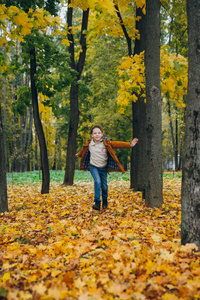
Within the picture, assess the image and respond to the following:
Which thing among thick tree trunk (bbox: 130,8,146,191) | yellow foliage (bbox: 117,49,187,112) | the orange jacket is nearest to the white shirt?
the orange jacket

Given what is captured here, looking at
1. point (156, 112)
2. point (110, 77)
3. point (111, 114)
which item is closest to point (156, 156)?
point (156, 112)

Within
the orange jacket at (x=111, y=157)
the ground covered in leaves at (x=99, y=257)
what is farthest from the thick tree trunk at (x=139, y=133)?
the ground covered in leaves at (x=99, y=257)

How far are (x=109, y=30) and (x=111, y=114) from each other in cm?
1113

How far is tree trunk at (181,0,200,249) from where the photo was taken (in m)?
2.79

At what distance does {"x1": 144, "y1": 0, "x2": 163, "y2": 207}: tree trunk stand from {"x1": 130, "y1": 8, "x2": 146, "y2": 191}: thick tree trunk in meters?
1.39

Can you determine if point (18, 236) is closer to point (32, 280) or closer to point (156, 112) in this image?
point (32, 280)

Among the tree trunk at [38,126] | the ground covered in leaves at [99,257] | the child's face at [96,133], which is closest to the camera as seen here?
the ground covered in leaves at [99,257]

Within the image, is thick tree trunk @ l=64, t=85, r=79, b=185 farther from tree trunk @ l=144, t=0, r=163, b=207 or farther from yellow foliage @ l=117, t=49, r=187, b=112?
tree trunk @ l=144, t=0, r=163, b=207

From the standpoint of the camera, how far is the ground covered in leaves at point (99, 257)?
7.11 feet

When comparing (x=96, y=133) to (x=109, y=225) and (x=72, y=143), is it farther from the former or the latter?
(x=72, y=143)

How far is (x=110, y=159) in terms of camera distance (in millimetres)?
5449

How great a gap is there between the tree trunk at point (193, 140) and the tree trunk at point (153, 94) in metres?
2.00

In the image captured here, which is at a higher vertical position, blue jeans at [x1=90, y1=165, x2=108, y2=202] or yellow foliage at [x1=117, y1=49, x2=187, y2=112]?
yellow foliage at [x1=117, y1=49, x2=187, y2=112]

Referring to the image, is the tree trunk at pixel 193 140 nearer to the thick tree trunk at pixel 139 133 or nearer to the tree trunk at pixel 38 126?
the thick tree trunk at pixel 139 133
